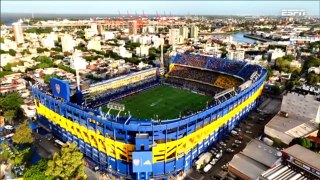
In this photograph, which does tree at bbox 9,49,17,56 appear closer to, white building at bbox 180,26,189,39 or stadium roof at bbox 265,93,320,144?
white building at bbox 180,26,189,39

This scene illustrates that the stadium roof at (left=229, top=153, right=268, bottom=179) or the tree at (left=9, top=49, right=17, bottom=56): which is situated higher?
the tree at (left=9, top=49, right=17, bottom=56)

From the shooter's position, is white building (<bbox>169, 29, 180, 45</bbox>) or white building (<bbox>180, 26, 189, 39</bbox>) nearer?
white building (<bbox>169, 29, 180, 45</bbox>)

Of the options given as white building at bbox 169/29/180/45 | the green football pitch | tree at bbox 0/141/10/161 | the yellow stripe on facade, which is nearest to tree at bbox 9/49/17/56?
the green football pitch

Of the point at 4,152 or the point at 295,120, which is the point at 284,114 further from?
the point at 4,152

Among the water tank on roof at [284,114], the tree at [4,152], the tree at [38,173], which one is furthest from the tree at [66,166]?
the water tank on roof at [284,114]

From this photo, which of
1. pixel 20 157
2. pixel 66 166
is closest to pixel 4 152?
pixel 20 157

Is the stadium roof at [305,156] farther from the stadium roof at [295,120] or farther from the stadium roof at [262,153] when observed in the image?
the stadium roof at [295,120]

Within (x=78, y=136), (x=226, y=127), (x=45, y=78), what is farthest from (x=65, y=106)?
(x=45, y=78)
